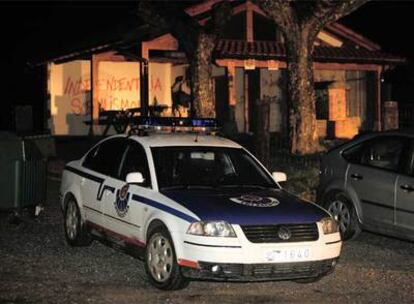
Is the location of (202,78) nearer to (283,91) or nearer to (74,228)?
(74,228)

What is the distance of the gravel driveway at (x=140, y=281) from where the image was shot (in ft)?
21.0

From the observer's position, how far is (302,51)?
1467 cm

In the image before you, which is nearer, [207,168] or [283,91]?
[207,168]

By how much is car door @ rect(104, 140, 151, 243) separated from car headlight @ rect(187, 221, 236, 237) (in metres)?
0.89

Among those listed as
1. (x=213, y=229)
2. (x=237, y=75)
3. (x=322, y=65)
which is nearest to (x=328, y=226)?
(x=213, y=229)

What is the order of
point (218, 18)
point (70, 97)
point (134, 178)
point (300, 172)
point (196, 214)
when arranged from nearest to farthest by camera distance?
1. point (196, 214)
2. point (134, 178)
3. point (300, 172)
4. point (218, 18)
5. point (70, 97)

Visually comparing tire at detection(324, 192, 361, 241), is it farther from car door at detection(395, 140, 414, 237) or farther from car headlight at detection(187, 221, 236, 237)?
car headlight at detection(187, 221, 236, 237)

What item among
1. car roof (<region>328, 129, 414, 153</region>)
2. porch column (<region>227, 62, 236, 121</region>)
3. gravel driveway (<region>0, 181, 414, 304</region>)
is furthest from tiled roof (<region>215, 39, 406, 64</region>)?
gravel driveway (<region>0, 181, 414, 304</region>)

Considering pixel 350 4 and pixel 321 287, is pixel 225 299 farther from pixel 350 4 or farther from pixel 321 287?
pixel 350 4

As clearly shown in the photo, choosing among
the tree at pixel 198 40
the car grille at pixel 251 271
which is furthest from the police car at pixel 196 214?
the tree at pixel 198 40

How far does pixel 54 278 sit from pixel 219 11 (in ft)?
31.1

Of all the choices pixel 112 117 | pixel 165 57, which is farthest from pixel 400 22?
pixel 112 117

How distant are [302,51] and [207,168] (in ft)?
25.4

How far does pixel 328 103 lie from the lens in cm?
2231
